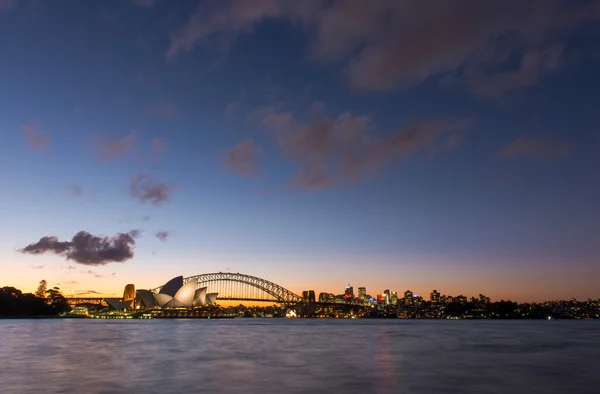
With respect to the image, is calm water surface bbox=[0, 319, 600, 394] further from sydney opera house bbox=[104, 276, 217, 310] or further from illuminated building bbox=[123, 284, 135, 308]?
illuminated building bbox=[123, 284, 135, 308]

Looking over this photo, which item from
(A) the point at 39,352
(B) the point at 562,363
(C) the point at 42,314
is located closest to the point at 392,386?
(B) the point at 562,363

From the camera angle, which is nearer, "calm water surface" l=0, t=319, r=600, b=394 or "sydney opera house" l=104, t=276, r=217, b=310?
"calm water surface" l=0, t=319, r=600, b=394

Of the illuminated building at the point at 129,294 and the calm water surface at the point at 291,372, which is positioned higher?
the illuminated building at the point at 129,294

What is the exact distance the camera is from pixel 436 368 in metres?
33.0

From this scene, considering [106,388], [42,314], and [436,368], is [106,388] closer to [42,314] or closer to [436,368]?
[436,368]

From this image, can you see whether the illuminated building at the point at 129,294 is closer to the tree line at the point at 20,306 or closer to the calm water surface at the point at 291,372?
the tree line at the point at 20,306

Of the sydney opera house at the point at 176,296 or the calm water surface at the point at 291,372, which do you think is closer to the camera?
the calm water surface at the point at 291,372

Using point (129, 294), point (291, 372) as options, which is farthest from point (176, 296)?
point (291, 372)

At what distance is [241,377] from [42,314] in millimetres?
181567

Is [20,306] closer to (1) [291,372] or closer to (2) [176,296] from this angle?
(2) [176,296]

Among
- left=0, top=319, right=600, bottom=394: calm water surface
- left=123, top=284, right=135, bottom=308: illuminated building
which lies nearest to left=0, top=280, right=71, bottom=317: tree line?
left=123, top=284, right=135, bottom=308: illuminated building

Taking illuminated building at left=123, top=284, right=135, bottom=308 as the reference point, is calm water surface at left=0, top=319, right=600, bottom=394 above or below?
below

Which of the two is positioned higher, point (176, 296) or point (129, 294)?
point (129, 294)

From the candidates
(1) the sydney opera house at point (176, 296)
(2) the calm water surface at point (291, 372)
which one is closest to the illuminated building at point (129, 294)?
(1) the sydney opera house at point (176, 296)
